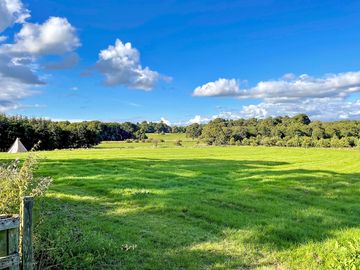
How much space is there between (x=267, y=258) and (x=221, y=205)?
467 cm

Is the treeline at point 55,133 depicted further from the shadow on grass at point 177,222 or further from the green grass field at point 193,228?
the green grass field at point 193,228

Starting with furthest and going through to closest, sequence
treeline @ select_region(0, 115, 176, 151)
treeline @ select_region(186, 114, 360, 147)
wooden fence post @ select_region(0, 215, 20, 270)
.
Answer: treeline @ select_region(186, 114, 360, 147)
treeline @ select_region(0, 115, 176, 151)
wooden fence post @ select_region(0, 215, 20, 270)

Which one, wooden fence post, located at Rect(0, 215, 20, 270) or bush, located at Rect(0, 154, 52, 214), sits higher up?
bush, located at Rect(0, 154, 52, 214)

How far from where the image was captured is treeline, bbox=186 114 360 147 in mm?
102062

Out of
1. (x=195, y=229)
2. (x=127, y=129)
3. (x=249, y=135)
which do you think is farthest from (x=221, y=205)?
(x=127, y=129)

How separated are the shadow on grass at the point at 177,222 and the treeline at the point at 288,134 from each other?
87.7 meters

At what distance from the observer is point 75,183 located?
16234 mm

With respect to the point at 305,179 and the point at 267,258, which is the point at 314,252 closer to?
the point at 267,258

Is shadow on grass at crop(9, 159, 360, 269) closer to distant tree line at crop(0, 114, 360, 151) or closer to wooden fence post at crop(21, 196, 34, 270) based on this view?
wooden fence post at crop(21, 196, 34, 270)

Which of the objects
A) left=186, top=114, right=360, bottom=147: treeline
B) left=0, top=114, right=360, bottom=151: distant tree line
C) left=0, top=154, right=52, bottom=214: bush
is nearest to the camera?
left=0, top=154, right=52, bottom=214: bush

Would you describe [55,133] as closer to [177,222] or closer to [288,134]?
[288,134]

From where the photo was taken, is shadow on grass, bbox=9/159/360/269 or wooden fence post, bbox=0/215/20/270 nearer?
wooden fence post, bbox=0/215/20/270

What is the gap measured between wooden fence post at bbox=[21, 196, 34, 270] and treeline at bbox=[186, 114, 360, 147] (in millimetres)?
98046

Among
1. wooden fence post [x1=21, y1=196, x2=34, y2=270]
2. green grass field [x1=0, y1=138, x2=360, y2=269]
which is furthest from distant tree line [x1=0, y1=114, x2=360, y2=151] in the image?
wooden fence post [x1=21, y1=196, x2=34, y2=270]
